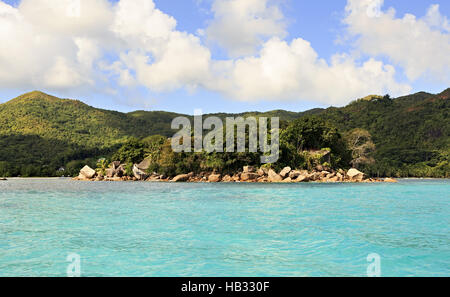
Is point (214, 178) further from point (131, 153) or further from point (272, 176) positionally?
point (131, 153)

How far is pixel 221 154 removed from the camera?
63500 millimetres

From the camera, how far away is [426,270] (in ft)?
30.2

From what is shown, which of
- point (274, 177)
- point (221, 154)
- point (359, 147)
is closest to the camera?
point (274, 177)

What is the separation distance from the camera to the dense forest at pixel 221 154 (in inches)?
2694

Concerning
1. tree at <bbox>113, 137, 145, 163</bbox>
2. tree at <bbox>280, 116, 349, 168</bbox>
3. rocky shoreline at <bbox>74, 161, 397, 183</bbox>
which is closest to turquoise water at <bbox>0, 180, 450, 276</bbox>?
rocky shoreline at <bbox>74, 161, 397, 183</bbox>

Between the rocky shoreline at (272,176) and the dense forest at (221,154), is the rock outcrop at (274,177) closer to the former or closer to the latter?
the rocky shoreline at (272,176)

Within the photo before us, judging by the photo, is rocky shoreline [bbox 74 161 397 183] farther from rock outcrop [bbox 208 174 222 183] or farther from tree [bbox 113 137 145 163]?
tree [bbox 113 137 145 163]

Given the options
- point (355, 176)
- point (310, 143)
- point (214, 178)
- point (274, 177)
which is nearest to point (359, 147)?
point (310, 143)

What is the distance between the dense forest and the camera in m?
68.4

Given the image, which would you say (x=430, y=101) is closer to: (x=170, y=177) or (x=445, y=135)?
(x=445, y=135)

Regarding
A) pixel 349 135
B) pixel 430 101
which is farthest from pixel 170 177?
pixel 430 101

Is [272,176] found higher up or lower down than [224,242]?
higher up

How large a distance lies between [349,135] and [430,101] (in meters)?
81.8
